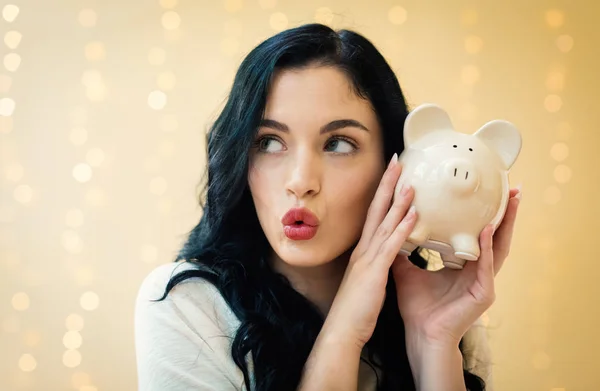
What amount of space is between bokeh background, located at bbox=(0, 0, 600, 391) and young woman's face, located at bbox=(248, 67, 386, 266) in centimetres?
78

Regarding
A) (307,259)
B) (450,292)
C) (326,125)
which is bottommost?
(450,292)

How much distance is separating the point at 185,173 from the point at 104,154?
24 cm

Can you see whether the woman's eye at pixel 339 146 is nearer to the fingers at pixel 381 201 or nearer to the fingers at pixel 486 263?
the fingers at pixel 381 201

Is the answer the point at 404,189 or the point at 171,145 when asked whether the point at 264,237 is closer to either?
the point at 404,189

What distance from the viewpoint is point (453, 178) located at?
0.86m

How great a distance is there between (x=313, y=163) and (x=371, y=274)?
20 cm

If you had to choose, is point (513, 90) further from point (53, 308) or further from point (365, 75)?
point (53, 308)

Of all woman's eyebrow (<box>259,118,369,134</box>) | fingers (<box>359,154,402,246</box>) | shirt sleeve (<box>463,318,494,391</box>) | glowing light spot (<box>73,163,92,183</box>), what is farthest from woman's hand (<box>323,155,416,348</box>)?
glowing light spot (<box>73,163,92,183</box>)

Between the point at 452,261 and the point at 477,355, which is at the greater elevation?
the point at 452,261

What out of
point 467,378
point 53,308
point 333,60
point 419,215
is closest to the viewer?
point 419,215

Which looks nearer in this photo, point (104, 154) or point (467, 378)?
point (467, 378)

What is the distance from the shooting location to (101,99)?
1771mm

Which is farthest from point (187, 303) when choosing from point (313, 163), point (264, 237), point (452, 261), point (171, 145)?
point (171, 145)

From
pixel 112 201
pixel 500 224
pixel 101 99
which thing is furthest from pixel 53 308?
pixel 500 224
